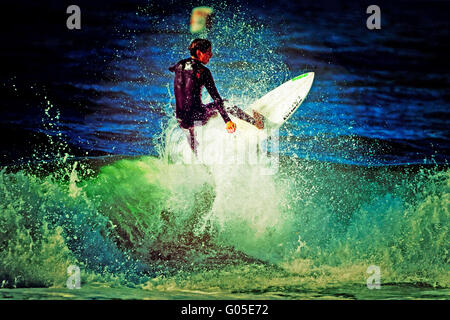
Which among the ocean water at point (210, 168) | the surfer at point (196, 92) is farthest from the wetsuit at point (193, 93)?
the ocean water at point (210, 168)

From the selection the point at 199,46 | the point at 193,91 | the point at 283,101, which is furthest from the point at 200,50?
the point at 283,101

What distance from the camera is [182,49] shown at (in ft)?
15.9

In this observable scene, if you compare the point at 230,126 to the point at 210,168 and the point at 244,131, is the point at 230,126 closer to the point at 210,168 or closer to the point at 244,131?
the point at 244,131

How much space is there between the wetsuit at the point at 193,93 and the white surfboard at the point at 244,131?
7.6 inches

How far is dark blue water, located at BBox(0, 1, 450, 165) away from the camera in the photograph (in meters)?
4.86

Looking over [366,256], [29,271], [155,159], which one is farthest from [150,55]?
[366,256]

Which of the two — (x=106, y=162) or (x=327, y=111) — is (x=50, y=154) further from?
(x=327, y=111)

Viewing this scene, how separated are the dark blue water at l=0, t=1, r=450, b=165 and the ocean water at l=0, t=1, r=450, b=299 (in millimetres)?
15

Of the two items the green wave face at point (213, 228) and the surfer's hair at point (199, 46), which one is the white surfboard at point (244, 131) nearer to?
the green wave face at point (213, 228)

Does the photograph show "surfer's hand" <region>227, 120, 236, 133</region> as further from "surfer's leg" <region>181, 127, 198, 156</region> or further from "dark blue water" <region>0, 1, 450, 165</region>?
"dark blue water" <region>0, 1, 450, 165</region>

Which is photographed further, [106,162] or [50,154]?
[106,162]

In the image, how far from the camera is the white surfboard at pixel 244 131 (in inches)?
182

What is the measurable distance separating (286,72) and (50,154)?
116 inches
